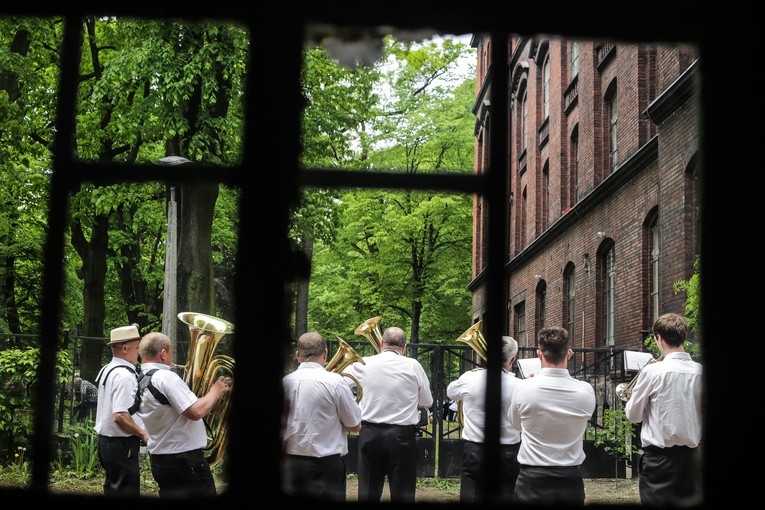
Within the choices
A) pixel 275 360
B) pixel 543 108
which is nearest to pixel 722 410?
pixel 275 360

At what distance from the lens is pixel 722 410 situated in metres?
2.35

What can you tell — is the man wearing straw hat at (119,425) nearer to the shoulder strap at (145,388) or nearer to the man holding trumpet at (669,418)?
the shoulder strap at (145,388)

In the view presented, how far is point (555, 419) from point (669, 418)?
99 centimetres

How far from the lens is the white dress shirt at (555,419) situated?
22.3 feet

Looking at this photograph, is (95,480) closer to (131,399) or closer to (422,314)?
(131,399)

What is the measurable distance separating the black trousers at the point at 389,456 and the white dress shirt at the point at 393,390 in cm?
9

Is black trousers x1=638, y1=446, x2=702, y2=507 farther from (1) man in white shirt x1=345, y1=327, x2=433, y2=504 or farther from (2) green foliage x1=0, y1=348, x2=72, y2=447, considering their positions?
(2) green foliage x1=0, y1=348, x2=72, y2=447

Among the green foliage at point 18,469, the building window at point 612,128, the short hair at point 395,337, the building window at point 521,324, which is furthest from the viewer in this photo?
the building window at point 521,324

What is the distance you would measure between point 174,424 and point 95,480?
22.4ft

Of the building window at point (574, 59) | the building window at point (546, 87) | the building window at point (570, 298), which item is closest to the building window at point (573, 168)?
the building window at point (574, 59)

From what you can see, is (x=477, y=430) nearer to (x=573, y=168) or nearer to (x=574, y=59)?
(x=573, y=168)

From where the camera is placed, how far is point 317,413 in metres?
7.96

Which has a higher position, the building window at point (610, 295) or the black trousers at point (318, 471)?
the building window at point (610, 295)

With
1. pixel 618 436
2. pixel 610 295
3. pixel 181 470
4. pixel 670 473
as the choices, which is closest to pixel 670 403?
pixel 670 473
